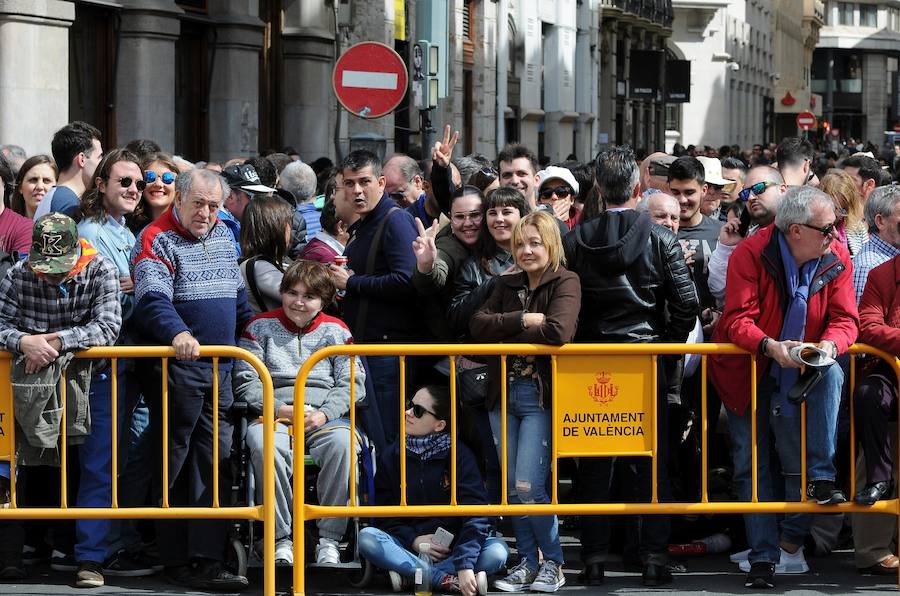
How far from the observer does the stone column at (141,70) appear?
1684cm

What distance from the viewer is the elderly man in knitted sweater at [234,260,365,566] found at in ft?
26.5

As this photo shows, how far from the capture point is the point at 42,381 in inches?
303

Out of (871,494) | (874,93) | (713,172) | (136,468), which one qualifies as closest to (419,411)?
(136,468)

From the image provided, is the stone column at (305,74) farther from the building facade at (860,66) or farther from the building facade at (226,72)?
the building facade at (860,66)

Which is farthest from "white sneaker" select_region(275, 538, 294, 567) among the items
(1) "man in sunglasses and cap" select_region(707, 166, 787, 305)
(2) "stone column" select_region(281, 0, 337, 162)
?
(2) "stone column" select_region(281, 0, 337, 162)

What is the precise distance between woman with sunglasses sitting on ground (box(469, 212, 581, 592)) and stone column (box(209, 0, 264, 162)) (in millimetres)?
11543

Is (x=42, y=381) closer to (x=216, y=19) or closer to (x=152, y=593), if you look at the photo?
(x=152, y=593)

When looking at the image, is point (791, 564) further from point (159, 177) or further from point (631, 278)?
point (159, 177)

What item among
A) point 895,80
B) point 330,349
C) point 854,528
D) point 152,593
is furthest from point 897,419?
point 895,80

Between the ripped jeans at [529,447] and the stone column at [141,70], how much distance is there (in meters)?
9.59

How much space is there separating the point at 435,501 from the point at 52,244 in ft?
7.26

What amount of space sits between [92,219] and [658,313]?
295 centimetres

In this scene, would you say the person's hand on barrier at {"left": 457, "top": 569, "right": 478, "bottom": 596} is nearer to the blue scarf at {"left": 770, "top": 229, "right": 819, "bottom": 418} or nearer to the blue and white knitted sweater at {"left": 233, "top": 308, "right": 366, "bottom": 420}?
the blue and white knitted sweater at {"left": 233, "top": 308, "right": 366, "bottom": 420}

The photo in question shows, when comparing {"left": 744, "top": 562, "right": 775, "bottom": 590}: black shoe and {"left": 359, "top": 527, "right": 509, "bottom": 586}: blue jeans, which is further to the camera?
{"left": 744, "top": 562, "right": 775, "bottom": 590}: black shoe
